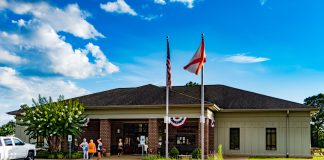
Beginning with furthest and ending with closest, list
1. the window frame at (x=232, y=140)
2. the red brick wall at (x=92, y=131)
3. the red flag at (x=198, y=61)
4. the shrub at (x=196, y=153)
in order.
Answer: the red brick wall at (x=92, y=131) → the window frame at (x=232, y=140) → the shrub at (x=196, y=153) → the red flag at (x=198, y=61)

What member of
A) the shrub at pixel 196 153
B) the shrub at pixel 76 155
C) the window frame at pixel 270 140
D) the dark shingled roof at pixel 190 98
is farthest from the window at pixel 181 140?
the shrub at pixel 76 155

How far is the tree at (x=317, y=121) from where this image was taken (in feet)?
200

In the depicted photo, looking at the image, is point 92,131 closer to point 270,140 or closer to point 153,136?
point 153,136

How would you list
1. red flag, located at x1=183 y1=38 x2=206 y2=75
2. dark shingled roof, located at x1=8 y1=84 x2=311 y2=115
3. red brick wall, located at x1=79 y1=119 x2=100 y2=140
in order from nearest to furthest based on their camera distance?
red flag, located at x1=183 y1=38 x2=206 y2=75
dark shingled roof, located at x1=8 y1=84 x2=311 y2=115
red brick wall, located at x1=79 y1=119 x2=100 y2=140

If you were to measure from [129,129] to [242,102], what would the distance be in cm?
945

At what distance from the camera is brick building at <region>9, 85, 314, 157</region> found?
33.5 m

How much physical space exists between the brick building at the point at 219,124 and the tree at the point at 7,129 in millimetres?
26637

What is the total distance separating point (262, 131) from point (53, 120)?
1601 centimetres

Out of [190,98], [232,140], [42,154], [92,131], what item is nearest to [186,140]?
[232,140]

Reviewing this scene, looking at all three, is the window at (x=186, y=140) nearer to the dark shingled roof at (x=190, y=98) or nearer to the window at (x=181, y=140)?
the window at (x=181, y=140)

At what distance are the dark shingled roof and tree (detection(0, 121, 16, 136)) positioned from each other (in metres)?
27.3

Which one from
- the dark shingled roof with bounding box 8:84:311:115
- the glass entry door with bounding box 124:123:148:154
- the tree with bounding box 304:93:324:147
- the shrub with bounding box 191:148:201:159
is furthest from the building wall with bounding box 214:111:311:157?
the tree with bounding box 304:93:324:147

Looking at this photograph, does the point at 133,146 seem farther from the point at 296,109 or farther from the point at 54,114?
the point at 296,109

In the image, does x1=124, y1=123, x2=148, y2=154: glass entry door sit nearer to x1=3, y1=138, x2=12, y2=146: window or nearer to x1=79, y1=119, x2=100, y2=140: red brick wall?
x1=79, y1=119, x2=100, y2=140: red brick wall
